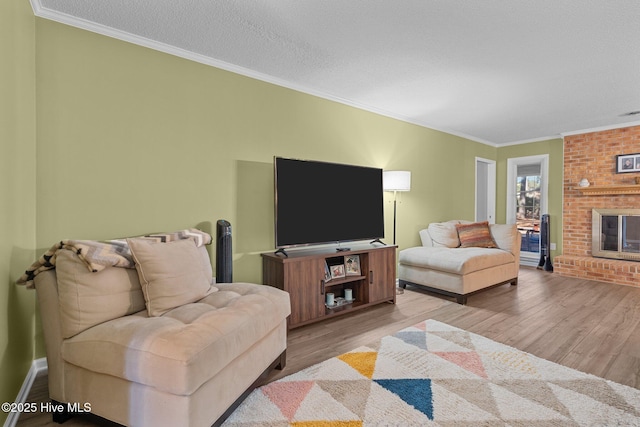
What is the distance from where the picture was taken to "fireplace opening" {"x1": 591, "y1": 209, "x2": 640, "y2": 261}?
4566mm

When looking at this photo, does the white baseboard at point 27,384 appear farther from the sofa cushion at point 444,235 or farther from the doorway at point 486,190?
the doorway at point 486,190

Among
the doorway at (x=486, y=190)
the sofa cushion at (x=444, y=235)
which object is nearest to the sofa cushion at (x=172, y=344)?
the sofa cushion at (x=444, y=235)

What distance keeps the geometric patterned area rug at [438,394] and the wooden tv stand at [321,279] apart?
65cm

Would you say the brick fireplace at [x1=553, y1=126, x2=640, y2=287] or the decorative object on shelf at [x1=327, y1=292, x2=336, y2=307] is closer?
the decorative object on shelf at [x1=327, y1=292, x2=336, y2=307]

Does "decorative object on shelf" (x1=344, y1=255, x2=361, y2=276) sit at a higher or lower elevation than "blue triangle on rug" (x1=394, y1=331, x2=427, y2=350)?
higher

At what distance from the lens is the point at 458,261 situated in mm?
3506

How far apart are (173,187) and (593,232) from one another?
19.7ft

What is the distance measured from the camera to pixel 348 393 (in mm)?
1814

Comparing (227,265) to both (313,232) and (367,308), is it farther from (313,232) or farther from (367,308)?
(367,308)

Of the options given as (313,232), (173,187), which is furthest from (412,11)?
(173,187)

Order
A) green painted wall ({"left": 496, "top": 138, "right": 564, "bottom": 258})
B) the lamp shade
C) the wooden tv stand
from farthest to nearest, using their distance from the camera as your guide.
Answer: green painted wall ({"left": 496, "top": 138, "right": 564, "bottom": 258}) → the lamp shade → the wooden tv stand

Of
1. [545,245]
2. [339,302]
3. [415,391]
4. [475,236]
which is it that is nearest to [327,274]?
[339,302]

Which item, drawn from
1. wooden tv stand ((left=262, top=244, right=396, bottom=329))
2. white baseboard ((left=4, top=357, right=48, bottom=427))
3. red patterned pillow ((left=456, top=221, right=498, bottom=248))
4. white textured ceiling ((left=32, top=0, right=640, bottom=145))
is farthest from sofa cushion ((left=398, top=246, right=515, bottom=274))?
white baseboard ((left=4, top=357, right=48, bottom=427))

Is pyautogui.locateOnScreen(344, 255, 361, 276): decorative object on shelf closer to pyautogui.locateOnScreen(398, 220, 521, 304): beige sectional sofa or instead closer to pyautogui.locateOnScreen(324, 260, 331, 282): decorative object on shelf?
pyautogui.locateOnScreen(324, 260, 331, 282): decorative object on shelf
